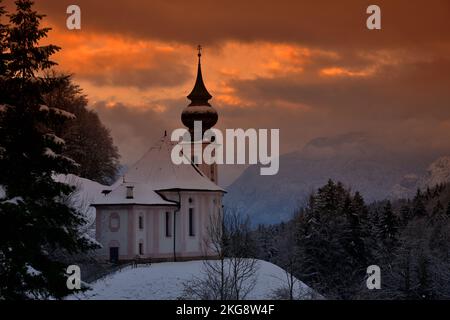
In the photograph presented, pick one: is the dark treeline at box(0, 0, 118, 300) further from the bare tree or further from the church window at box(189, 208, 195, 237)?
the church window at box(189, 208, 195, 237)

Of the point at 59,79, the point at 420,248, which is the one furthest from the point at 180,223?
the point at 59,79

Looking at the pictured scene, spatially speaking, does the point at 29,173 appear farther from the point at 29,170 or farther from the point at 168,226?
the point at 168,226

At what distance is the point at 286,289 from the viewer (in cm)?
5297

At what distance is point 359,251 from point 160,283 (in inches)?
1110

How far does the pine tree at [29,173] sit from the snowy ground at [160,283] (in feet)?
69.2

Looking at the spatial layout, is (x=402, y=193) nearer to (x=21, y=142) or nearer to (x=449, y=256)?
(x=449, y=256)

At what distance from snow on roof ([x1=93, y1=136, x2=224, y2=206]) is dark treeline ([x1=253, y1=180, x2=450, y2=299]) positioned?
10038mm

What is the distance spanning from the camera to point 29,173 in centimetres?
2784

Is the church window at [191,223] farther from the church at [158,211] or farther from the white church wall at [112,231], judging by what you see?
the white church wall at [112,231]

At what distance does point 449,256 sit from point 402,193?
117 m

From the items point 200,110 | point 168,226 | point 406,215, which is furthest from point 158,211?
point 406,215

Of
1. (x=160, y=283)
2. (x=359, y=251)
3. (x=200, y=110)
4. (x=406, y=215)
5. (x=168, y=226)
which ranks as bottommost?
(x=160, y=283)

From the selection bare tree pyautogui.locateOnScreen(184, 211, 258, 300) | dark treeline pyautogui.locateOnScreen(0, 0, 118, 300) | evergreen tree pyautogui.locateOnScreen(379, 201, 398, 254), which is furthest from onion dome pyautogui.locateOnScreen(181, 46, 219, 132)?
dark treeline pyautogui.locateOnScreen(0, 0, 118, 300)
